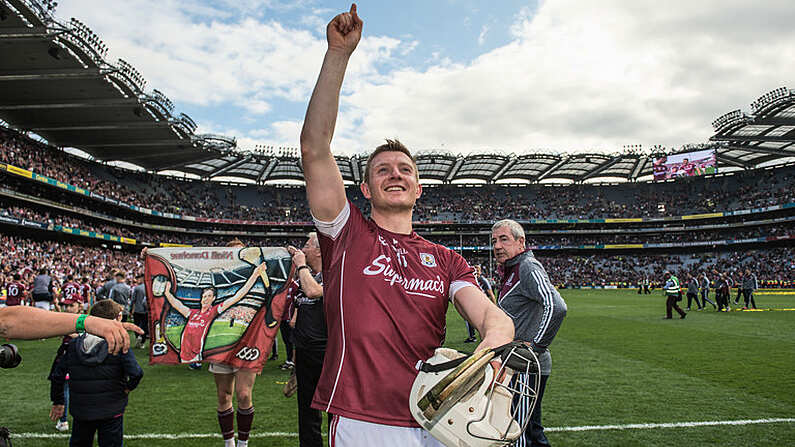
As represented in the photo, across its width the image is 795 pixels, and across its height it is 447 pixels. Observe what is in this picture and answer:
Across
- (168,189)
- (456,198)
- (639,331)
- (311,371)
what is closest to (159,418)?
(311,371)

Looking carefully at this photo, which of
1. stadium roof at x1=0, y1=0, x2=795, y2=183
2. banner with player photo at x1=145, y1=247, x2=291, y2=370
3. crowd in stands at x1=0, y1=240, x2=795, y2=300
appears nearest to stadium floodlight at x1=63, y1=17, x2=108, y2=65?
stadium roof at x1=0, y1=0, x2=795, y2=183

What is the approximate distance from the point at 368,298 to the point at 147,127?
41687mm

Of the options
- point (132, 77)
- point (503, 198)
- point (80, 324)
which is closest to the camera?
point (80, 324)

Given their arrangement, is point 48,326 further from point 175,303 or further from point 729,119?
point 729,119

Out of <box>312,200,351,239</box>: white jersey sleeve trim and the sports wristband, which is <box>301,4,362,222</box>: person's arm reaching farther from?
the sports wristband

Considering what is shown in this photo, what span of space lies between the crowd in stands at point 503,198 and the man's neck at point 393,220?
55.0m

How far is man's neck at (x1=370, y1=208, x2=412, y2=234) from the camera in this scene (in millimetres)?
2311

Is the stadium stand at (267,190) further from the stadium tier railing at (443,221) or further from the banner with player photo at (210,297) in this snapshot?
the banner with player photo at (210,297)

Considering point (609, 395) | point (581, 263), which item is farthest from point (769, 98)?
point (609, 395)

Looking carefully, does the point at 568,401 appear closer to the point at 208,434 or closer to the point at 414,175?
the point at 208,434

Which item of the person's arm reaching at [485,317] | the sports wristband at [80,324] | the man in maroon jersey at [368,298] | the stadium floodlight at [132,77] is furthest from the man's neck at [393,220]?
the stadium floodlight at [132,77]

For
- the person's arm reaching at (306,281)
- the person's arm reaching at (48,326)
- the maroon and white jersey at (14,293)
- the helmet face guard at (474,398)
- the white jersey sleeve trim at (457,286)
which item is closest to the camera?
the helmet face guard at (474,398)

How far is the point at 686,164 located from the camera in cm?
5550

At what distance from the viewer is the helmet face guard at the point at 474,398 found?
1.65m
